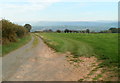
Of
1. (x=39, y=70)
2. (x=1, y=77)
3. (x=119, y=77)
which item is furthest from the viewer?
(x=39, y=70)

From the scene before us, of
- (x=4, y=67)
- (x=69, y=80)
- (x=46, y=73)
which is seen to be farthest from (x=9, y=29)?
(x=69, y=80)

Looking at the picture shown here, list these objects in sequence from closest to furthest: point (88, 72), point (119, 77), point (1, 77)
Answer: point (119, 77) < point (1, 77) < point (88, 72)

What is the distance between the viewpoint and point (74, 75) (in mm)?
6543

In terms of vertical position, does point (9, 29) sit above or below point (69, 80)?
above

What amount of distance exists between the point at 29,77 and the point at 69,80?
4.87ft

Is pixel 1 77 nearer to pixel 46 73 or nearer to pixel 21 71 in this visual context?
pixel 21 71

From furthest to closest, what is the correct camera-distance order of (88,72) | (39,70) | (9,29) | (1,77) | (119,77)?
(9,29), (39,70), (88,72), (1,77), (119,77)

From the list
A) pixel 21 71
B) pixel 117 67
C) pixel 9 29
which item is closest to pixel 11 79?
pixel 21 71

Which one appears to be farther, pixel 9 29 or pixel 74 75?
pixel 9 29

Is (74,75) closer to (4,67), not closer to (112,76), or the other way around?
(112,76)

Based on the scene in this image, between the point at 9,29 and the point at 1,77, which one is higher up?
the point at 9,29

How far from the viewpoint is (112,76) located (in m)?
6.09

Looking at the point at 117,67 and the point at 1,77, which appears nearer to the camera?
the point at 1,77

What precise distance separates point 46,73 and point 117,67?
288 cm
